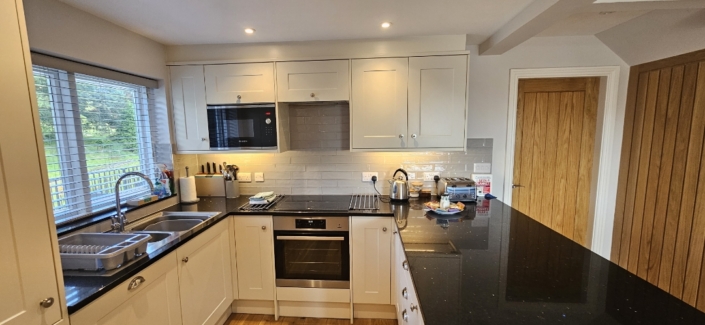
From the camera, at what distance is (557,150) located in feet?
8.65

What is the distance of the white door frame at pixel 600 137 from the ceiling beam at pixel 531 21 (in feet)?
1.40

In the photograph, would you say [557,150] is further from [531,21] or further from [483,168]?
[531,21]

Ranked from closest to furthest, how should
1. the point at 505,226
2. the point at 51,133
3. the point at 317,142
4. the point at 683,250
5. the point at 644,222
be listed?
the point at 51,133, the point at 505,226, the point at 683,250, the point at 644,222, the point at 317,142

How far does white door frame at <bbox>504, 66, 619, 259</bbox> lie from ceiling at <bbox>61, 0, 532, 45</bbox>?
2.10 ft

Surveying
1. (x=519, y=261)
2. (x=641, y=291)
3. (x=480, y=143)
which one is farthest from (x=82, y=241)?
(x=480, y=143)

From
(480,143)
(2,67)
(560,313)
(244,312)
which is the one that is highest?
(2,67)

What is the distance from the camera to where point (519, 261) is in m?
1.31

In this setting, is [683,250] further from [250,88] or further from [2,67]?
[2,67]

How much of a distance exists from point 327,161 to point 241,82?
3.24 feet

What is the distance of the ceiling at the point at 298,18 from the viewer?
1.62 m

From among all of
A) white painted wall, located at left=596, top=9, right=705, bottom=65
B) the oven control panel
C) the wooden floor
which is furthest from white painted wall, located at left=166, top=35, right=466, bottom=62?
the wooden floor

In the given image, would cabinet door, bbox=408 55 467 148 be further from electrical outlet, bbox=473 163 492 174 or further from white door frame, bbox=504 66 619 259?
white door frame, bbox=504 66 619 259

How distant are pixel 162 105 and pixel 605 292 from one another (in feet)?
9.75

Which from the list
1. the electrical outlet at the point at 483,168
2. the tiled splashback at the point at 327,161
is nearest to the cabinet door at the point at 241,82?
the tiled splashback at the point at 327,161
